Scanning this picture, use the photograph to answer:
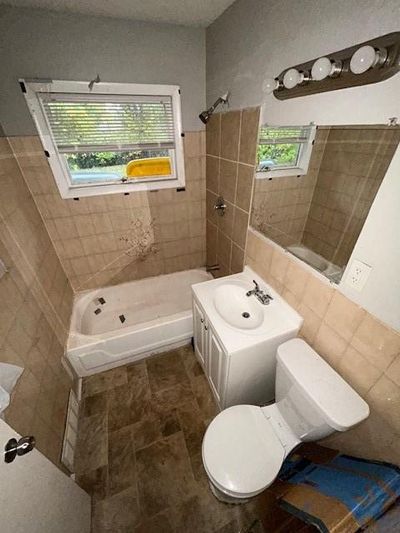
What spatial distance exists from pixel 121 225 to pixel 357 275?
74.1 inches

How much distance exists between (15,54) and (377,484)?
110 inches

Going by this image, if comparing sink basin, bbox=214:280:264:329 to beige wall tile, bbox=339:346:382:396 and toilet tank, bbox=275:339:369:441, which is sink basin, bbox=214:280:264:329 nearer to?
toilet tank, bbox=275:339:369:441

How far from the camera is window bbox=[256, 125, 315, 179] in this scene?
1082mm

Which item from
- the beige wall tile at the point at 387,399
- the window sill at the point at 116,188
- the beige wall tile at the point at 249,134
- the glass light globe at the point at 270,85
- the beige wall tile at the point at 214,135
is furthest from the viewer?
the window sill at the point at 116,188

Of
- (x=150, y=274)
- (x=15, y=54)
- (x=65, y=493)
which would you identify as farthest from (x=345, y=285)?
(x=15, y=54)

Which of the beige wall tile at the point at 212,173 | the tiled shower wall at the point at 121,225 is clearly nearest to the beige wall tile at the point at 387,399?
the beige wall tile at the point at 212,173

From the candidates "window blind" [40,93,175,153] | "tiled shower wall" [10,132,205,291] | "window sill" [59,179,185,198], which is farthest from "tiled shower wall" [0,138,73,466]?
"window blind" [40,93,175,153]

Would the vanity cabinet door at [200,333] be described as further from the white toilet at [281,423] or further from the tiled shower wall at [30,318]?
the tiled shower wall at [30,318]

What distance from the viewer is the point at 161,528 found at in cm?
117

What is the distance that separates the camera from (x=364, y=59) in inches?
25.4

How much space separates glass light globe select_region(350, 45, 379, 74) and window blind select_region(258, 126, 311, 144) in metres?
0.35

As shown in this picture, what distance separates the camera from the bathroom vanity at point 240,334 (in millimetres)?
1212

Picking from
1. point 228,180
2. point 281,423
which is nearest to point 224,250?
point 228,180

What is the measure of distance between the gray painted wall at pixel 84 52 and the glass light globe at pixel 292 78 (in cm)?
113
